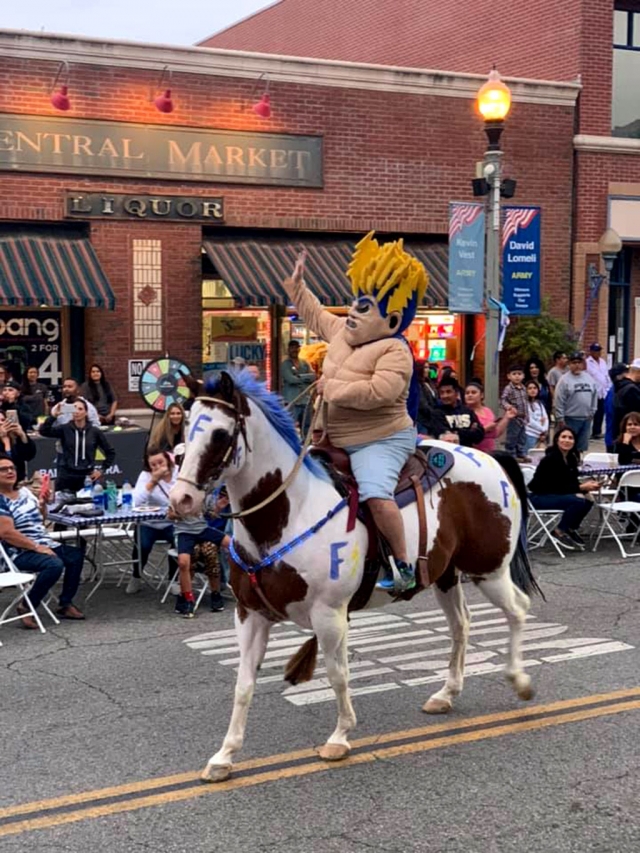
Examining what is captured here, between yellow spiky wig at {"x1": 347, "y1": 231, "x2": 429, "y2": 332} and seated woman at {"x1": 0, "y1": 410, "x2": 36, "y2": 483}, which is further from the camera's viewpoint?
seated woman at {"x1": 0, "y1": 410, "x2": 36, "y2": 483}

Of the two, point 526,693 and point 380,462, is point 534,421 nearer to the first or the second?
point 526,693

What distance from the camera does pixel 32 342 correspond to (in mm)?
16453

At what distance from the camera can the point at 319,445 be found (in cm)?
593

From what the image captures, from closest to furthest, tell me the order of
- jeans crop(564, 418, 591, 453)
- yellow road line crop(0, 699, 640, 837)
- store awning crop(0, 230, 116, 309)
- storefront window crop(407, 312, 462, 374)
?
yellow road line crop(0, 699, 640, 837)
store awning crop(0, 230, 116, 309)
jeans crop(564, 418, 591, 453)
storefront window crop(407, 312, 462, 374)

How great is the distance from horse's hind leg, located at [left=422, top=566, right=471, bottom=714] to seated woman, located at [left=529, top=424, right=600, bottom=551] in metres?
5.16

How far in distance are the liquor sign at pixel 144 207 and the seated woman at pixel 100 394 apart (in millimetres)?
2537

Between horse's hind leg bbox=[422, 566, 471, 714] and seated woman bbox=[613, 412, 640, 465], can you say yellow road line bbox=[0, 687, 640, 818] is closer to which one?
horse's hind leg bbox=[422, 566, 471, 714]

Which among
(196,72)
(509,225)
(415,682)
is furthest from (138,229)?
(415,682)

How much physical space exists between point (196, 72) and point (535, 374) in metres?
7.22

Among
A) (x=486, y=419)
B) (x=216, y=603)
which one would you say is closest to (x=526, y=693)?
(x=216, y=603)

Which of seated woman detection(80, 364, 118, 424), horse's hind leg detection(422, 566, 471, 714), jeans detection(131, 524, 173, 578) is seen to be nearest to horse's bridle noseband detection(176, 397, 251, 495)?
horse's hind leg detection(422, 566, 471, 714)

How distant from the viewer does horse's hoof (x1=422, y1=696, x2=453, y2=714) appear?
20.4 ft

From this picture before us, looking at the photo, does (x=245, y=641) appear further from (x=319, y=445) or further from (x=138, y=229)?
(x=138, y=229)

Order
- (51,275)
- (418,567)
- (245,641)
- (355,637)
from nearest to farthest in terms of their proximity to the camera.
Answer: (245,641) < (418,567) < (355,637) < (51,275)
